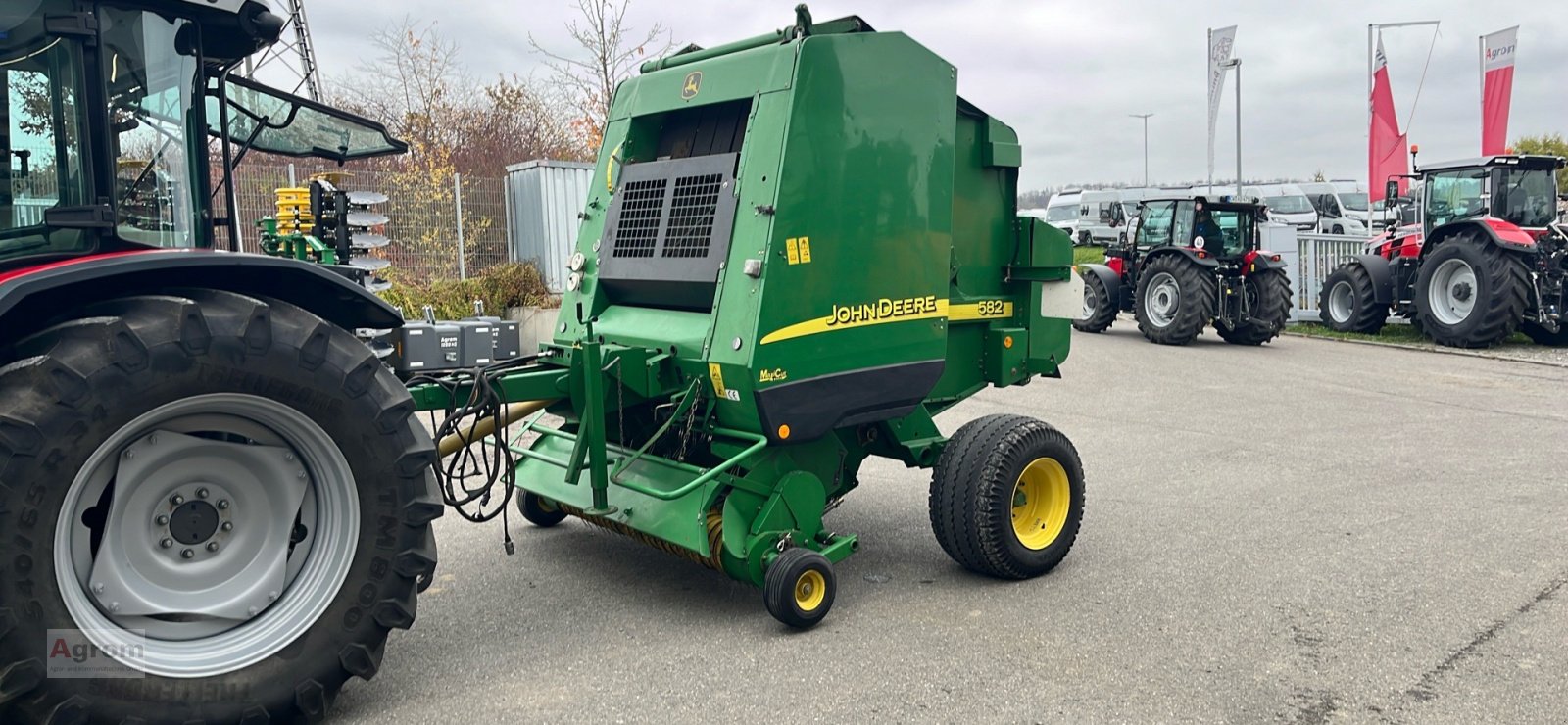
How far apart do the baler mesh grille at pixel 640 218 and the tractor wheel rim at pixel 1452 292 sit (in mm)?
12703

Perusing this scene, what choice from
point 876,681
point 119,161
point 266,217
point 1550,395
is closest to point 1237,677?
point 876,681

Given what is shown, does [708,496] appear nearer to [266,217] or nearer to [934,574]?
[934,574]

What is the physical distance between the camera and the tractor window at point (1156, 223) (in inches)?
598

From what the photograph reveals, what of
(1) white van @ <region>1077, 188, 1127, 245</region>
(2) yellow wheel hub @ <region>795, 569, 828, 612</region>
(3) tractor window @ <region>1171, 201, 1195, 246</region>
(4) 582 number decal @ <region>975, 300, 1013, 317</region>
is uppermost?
(1) white van @ <region>1077, 188, 1127, 245</region>

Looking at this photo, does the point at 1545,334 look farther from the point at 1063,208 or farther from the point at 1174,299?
the point at 1063,208

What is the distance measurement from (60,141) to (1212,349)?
1329 centimetres

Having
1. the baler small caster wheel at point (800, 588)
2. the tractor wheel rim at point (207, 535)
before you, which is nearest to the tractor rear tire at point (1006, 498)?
the baler small caster wheel at point (800, 588)

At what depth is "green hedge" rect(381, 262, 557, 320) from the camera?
1249 cm

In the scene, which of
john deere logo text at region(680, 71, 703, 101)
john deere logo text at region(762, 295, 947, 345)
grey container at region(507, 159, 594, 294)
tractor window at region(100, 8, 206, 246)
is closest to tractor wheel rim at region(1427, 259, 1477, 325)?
grey container at region(507, 159, 594, 294)

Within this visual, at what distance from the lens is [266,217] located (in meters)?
11.3

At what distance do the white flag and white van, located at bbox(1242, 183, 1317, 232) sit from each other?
28.2 feet

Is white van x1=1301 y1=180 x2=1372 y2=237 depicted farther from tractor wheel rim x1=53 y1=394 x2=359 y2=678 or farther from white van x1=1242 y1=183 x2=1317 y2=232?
tractor wheel rim x1=53 y1=394 x2=359 y2=678

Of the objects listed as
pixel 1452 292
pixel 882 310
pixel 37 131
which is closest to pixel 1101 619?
pixel 882 310

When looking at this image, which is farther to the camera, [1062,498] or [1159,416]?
[1159,416]
